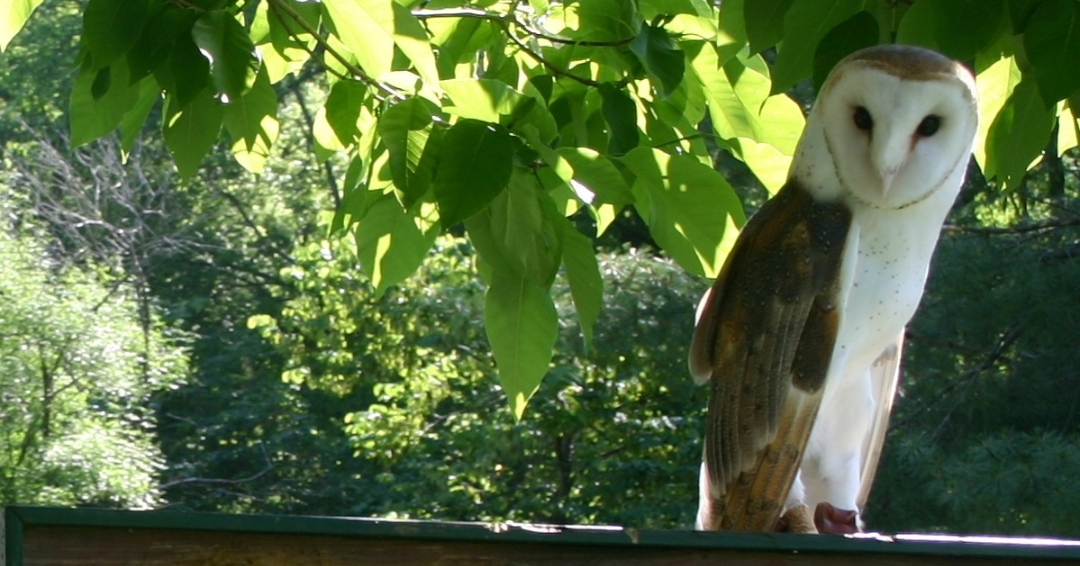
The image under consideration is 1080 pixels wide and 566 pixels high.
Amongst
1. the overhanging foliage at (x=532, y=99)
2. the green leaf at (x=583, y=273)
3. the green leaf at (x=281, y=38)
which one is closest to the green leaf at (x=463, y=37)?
the overhanging foliage at (x=532, y=99)

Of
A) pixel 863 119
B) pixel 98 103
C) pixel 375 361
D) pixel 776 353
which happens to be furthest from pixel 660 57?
pixel 375 361

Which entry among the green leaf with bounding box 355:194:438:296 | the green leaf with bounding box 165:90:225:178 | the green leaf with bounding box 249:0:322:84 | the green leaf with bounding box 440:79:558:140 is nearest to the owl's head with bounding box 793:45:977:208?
the green leaf with bounding box 440:79:558:140

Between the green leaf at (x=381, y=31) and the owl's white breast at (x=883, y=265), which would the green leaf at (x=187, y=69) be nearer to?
the green leaf at (x=381, y=31)

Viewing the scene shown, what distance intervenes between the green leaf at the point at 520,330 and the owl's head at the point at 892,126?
302 mm

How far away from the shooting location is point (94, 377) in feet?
23.2

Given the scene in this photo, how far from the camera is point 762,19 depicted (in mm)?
1319

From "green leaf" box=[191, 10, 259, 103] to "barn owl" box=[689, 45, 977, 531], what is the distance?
528mm

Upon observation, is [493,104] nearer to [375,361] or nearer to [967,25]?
[967,25]

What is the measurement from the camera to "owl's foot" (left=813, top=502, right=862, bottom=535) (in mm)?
1435

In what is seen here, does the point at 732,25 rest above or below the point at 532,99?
above

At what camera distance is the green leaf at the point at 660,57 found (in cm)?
127

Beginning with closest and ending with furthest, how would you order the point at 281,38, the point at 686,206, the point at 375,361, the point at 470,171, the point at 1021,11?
the point at 470,171
the point at 1021,11
the point at 686,206
the point at 281,38
the point at 375,361

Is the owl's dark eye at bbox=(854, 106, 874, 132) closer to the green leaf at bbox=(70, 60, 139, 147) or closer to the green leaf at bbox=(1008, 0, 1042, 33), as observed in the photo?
the green leaf at bbox=(1008, 0, 1042, 33)

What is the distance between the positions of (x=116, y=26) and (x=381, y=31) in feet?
0.95
